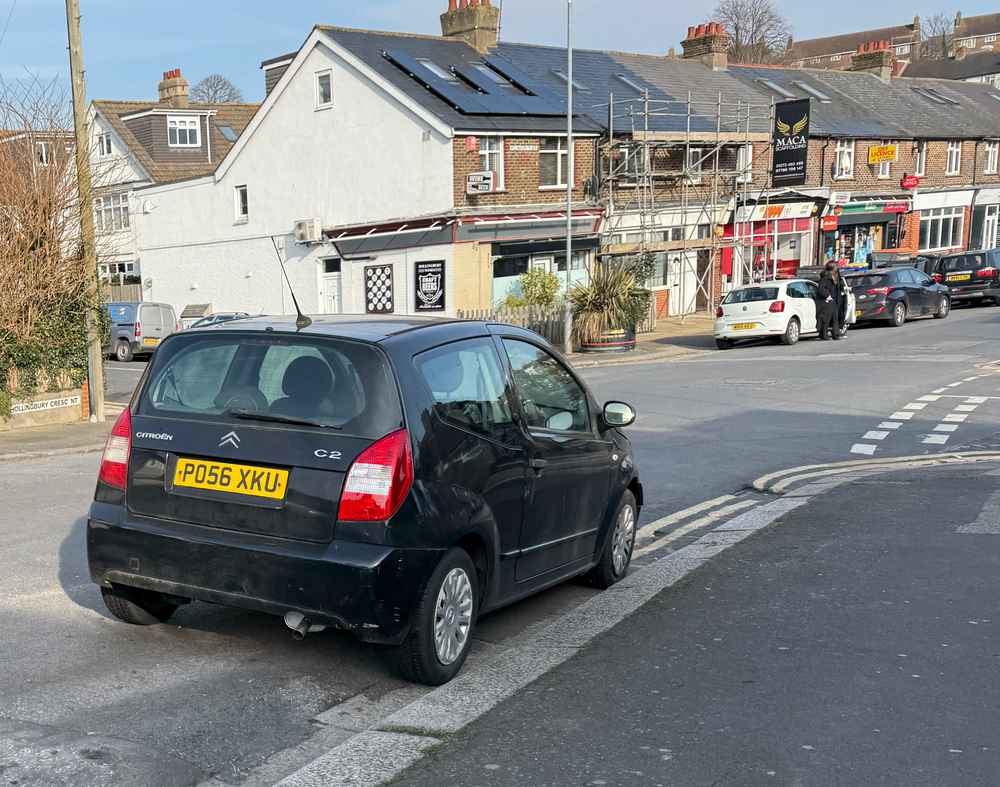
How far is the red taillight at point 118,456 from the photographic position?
17.1 ft

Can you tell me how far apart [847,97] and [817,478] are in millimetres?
40481

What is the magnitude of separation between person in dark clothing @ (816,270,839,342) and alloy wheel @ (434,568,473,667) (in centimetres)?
2406

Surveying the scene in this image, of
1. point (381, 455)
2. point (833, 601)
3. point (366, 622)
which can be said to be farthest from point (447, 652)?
point (833, 601)

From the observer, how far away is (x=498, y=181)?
31.1m

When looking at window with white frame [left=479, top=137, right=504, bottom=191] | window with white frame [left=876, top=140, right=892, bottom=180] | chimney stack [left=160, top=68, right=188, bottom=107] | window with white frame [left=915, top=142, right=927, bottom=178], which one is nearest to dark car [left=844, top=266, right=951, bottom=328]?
window with white frame [left=479, top=137, right=504, bottom=191]

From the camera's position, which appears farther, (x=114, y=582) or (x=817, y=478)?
(x=817, y=478)

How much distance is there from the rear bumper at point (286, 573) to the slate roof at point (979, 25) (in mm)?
131465

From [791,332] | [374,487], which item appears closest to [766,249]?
[791,332]

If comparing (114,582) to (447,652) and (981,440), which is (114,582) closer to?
(447,652)

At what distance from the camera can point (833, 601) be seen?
6277mm

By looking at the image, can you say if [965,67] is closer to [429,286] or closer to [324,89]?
[324,89]

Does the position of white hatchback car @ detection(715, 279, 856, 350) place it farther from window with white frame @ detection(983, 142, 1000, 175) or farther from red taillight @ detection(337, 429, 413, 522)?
window with white frame @ detection(983, 142, 1000, 175)

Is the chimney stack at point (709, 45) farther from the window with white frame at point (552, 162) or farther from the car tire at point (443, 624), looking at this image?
the car tire at point (443, 624)

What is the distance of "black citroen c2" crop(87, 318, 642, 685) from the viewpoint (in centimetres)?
472
